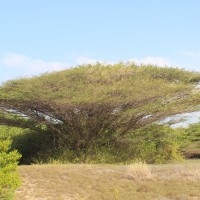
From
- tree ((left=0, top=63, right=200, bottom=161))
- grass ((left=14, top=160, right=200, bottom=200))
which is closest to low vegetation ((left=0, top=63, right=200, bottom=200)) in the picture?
tree ((left=0, top=63, right=200, bottom=161))

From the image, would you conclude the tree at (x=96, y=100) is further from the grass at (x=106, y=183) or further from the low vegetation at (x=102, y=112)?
the grass at (x=106, y=183)

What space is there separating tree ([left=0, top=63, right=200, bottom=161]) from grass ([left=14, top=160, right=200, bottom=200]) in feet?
17.9

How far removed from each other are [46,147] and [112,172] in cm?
945

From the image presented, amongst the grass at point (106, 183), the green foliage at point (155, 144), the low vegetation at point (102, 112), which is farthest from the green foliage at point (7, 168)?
the green foliage at point (155, 144)

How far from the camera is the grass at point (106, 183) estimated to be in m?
13.6

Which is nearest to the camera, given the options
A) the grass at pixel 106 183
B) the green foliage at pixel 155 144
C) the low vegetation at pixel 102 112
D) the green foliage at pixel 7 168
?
the green foliage at pixel 7 168

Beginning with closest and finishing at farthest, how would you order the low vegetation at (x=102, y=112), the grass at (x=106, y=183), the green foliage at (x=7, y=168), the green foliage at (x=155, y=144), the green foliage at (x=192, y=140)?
1. the green foliage at (x=7, y=168)
2. the grass at (x=106, y=183)
3. the low vegetation at (x=102, y=112)
4. the green foliage at (x=155, y=144)
5. the green foliage at (x=192, y=140)

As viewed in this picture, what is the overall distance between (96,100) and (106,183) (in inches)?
287

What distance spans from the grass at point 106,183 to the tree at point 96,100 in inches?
215

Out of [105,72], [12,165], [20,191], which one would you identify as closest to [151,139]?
[105,72]

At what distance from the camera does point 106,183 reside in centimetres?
1501

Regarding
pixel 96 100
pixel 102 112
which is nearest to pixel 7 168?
pixel 96 100

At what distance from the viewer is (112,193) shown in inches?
Result: 544

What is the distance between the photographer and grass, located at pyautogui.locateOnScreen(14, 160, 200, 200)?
44.5 ft
